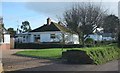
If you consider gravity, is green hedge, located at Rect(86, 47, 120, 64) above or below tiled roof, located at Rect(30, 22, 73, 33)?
below

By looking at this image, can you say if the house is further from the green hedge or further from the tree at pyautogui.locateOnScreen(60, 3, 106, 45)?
the green hedge

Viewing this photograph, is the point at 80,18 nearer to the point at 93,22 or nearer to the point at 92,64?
the point at 93,22

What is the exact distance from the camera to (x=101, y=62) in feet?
84.9

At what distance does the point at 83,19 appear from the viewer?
171 feet

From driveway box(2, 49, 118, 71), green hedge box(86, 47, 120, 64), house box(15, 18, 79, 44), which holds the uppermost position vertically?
house box(15, 18, 79, 44)

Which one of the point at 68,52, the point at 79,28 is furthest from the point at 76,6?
the point at 68,52

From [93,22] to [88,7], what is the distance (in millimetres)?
4162

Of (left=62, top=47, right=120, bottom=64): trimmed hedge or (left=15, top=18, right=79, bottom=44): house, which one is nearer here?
(left=62, top=47, right=120, bottom=64): trimmed hedge

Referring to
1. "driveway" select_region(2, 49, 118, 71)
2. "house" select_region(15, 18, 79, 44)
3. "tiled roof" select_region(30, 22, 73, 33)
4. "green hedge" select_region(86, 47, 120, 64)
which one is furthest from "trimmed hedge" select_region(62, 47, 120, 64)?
"tiled roof" select_region(30, 22, 73, 33)

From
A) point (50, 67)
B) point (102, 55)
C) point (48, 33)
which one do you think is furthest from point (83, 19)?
point (50, 67)

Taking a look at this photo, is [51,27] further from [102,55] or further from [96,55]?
[96,55]

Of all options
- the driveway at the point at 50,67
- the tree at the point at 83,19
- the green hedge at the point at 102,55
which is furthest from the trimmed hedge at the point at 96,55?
the tree at the point at 83,19

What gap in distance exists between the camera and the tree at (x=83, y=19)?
5179 centimetres

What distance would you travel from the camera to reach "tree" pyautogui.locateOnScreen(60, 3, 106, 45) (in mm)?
51794
